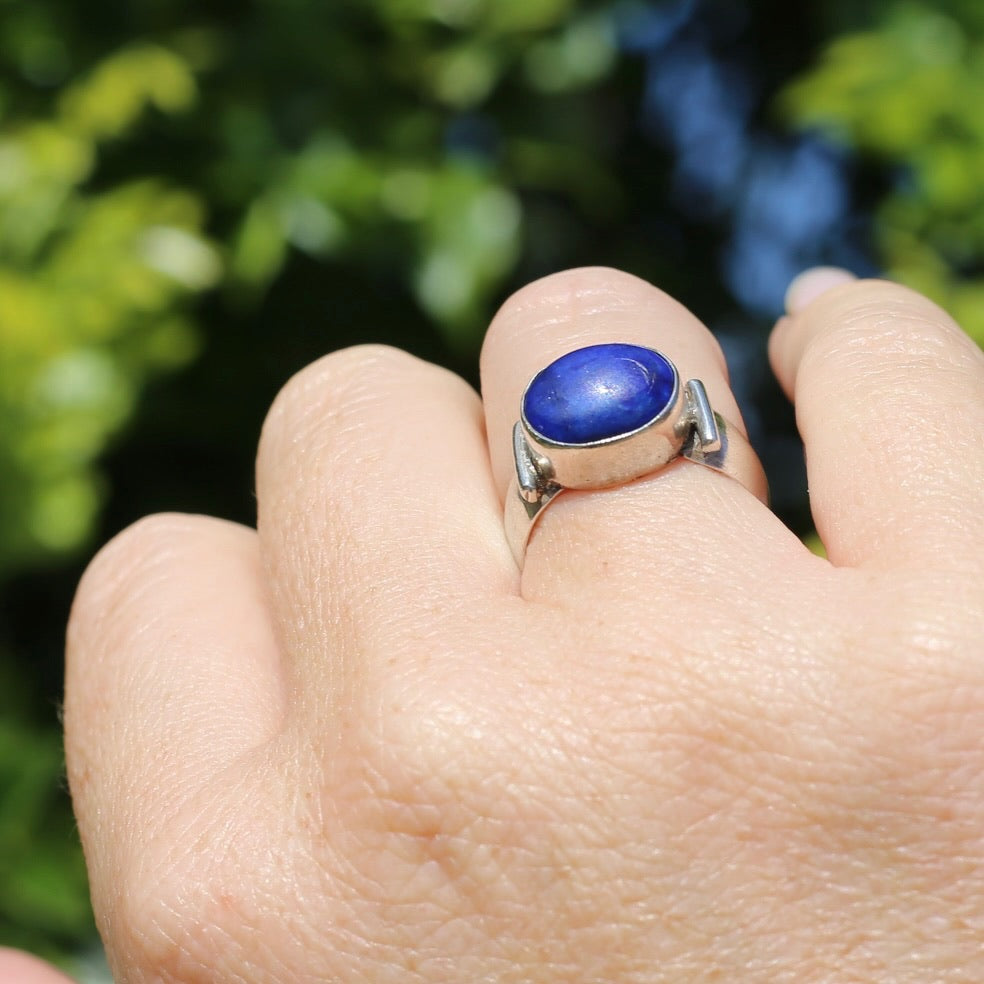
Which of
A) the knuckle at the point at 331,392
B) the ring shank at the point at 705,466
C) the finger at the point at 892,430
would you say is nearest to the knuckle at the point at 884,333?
the finger at the point at 892,430

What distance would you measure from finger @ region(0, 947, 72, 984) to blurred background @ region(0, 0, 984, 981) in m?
1.14

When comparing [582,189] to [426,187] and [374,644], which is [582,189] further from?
[374,644]

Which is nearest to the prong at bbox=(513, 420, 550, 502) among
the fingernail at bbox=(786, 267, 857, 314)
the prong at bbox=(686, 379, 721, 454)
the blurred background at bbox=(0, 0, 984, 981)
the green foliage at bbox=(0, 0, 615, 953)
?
the prong at bbox=(686, 379, 721, 454)

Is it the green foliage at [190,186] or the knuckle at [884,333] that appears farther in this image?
the green foliage at [190,186]

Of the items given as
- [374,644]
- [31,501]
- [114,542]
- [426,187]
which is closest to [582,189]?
[426,187]

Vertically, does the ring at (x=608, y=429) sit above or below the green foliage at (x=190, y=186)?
above

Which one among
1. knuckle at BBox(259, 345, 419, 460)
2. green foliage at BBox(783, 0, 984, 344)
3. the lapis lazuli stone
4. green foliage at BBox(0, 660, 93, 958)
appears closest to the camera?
the lapis lazuli stone

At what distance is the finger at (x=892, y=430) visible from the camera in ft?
2.83

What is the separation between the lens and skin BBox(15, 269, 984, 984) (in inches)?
31.8

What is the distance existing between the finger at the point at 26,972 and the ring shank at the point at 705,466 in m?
0.53

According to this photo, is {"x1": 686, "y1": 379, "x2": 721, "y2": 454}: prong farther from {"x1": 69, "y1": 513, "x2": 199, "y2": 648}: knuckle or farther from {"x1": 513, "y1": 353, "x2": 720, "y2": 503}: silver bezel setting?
{"x1": 69, "y1": 513, "x2": 199, "y2": 648}: knuckle

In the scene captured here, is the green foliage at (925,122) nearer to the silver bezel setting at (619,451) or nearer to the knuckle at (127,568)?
the silver bezel setting at (619,451)

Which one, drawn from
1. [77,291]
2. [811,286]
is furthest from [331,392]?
[77,291]

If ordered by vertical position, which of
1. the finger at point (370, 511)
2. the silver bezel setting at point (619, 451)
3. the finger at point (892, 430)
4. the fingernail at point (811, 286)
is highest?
the silver bezel setting at point (619, 451)
